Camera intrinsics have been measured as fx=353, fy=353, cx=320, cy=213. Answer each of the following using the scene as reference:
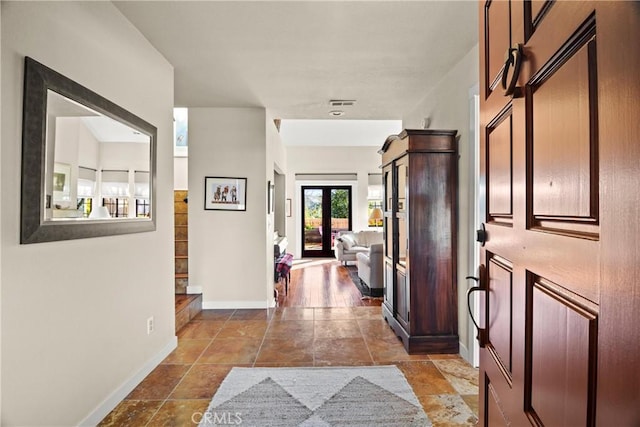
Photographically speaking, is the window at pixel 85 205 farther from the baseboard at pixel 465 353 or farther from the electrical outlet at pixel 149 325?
the baseboard at pixel 465 353

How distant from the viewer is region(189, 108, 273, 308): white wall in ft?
14.9

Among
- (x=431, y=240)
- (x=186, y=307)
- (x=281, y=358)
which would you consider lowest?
(x=281, y=358)

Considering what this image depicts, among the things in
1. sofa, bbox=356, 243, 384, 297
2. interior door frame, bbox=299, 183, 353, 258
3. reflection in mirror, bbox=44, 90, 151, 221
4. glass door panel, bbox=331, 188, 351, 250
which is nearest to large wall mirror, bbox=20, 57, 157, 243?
reflection in mirror, bbox=44, 90, 151, 221

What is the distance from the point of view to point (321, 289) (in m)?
5.82

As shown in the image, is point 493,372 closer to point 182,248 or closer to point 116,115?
point 116,115

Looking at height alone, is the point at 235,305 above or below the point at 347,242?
below

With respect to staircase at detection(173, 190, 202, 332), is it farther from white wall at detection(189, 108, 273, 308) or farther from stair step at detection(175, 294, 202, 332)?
white wall at detection(189, 108, 273, 308)

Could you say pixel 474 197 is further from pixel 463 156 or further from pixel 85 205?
pixel 85 205

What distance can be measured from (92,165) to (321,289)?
169 inches

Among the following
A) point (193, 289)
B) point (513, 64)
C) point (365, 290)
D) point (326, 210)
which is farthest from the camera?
point (326, 210)

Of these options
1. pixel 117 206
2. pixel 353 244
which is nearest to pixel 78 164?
pixel 117 206

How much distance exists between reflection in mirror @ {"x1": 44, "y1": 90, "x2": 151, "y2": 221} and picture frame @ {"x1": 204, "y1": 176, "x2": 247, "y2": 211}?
1.83 m

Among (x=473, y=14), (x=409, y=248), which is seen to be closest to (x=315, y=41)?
(x=473, y=14)

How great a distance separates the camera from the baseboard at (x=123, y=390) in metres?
2.04
